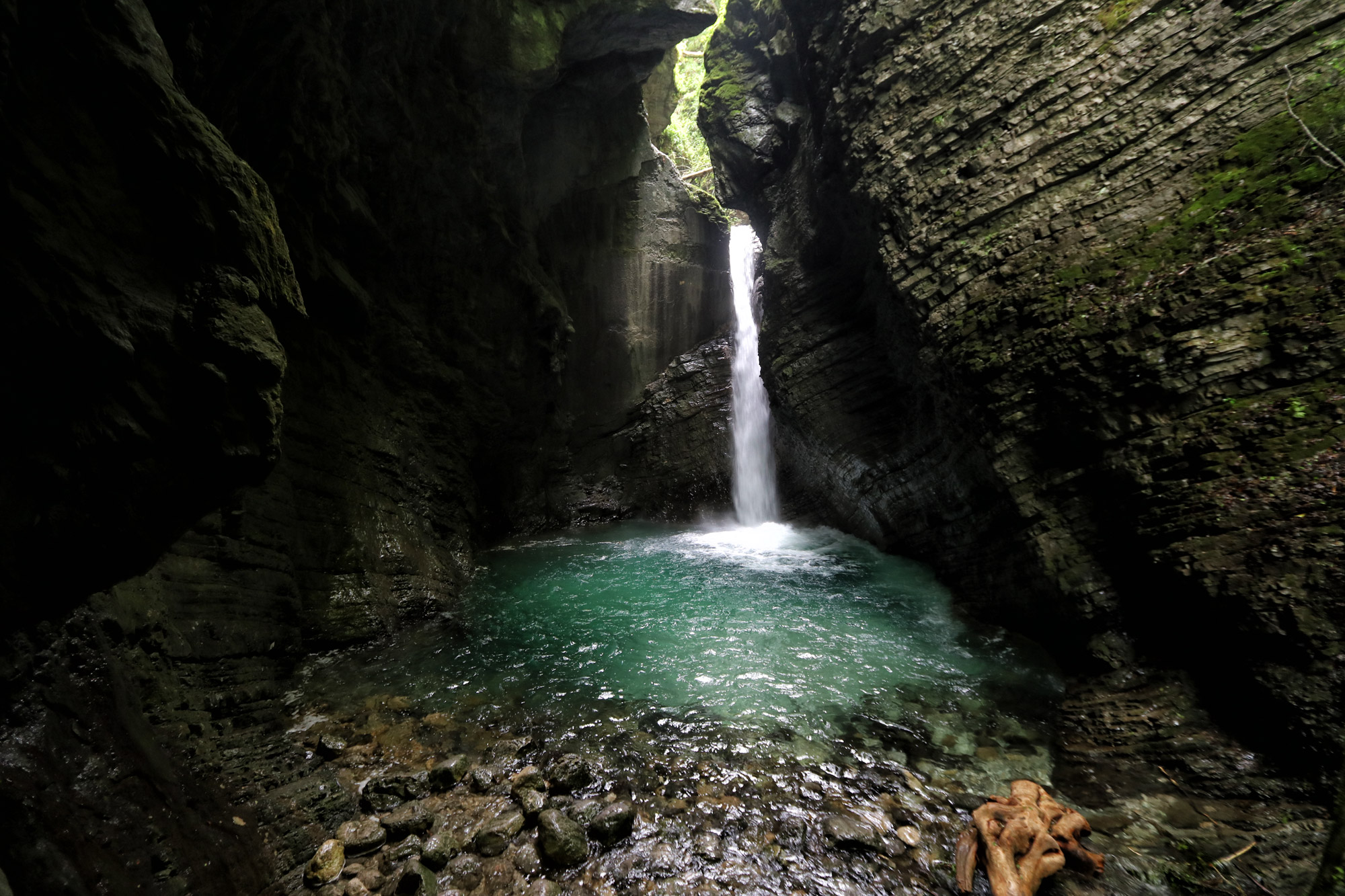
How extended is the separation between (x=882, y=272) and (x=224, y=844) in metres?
9.52

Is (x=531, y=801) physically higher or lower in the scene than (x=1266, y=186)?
lower

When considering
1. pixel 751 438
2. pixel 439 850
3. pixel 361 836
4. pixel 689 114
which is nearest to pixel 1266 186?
pixel 439 850

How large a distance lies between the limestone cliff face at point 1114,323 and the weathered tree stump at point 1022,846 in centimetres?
171

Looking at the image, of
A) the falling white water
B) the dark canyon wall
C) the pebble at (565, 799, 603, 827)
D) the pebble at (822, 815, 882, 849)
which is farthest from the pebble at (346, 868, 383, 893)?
the falling white water

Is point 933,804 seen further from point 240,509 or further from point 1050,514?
point 240,509

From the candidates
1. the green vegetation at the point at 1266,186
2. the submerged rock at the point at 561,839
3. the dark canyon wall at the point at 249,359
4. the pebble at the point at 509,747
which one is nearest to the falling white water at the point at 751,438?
the dark canyon wall at the point at 249,359

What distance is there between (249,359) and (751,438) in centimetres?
1344

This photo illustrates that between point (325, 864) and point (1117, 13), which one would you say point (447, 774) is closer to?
point (325, 864)

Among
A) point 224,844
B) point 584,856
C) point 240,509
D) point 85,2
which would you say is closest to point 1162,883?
point 584,856

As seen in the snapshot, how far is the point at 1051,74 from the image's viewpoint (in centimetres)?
650

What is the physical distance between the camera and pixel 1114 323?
536cm

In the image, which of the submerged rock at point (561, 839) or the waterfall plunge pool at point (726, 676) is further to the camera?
the waterfall plunge pool at point (726, 676)

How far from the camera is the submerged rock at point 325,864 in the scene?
301 cm

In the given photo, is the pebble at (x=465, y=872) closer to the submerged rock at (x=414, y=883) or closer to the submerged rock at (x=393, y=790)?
the submerged rock at (x=414, y=883)
